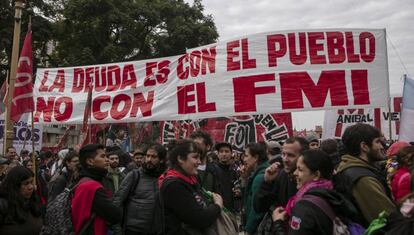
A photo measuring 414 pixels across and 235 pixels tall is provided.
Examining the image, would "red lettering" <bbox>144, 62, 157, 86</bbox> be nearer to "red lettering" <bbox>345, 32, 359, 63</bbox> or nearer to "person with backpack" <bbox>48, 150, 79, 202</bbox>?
"person with backpack" <bbox>48, 150, 79, 202</bbox>

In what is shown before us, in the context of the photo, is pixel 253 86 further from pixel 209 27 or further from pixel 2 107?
pixel 209 27

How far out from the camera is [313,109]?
5.94 m

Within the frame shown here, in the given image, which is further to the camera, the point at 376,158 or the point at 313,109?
the point at 313,109

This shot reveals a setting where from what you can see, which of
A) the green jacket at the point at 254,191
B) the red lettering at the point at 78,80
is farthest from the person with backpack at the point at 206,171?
the red lettering at the point at 78,80

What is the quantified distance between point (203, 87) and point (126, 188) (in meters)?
2.34

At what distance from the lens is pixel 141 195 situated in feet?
14.5

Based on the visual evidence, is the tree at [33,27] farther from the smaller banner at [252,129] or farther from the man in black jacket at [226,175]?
the man in black jacket at [226,175]

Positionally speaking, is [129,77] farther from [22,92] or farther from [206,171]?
[206,171]

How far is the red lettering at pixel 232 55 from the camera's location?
6314mm

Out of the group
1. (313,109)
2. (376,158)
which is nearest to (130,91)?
(313,109)

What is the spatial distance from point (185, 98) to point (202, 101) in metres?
0.33

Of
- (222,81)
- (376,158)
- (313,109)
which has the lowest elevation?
(376,158)

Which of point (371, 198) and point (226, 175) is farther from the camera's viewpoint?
point (226, 175)

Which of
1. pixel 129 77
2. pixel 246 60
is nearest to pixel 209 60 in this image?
pixel 246 60
